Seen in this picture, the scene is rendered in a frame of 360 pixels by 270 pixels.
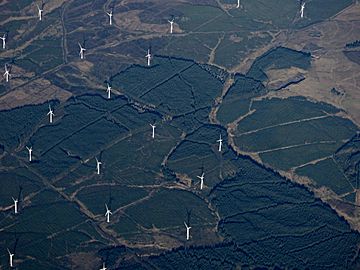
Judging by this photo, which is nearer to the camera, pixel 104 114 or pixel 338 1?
pixel 104 114

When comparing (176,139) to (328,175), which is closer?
(328,175)

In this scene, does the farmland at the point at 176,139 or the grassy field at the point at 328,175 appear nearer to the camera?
the farmland at the point at 176,139

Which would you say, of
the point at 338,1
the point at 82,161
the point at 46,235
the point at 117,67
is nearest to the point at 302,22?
the point at 338,1

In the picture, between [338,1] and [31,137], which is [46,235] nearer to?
[31,137]

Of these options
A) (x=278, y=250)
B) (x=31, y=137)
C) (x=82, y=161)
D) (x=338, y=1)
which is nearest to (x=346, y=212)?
(x=278, y=250)

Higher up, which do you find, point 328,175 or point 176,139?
point 176,139

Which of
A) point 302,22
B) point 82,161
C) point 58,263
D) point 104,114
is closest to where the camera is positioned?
point 58,263

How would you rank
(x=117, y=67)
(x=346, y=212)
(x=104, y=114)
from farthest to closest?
(x=117, y=67) → (x=104, y=114) → (x=346, y=212)

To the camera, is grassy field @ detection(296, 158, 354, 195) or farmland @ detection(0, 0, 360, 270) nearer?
farmland @ detection(0, 0, 360, 270)

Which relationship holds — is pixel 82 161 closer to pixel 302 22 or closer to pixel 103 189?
pixel 103 189
